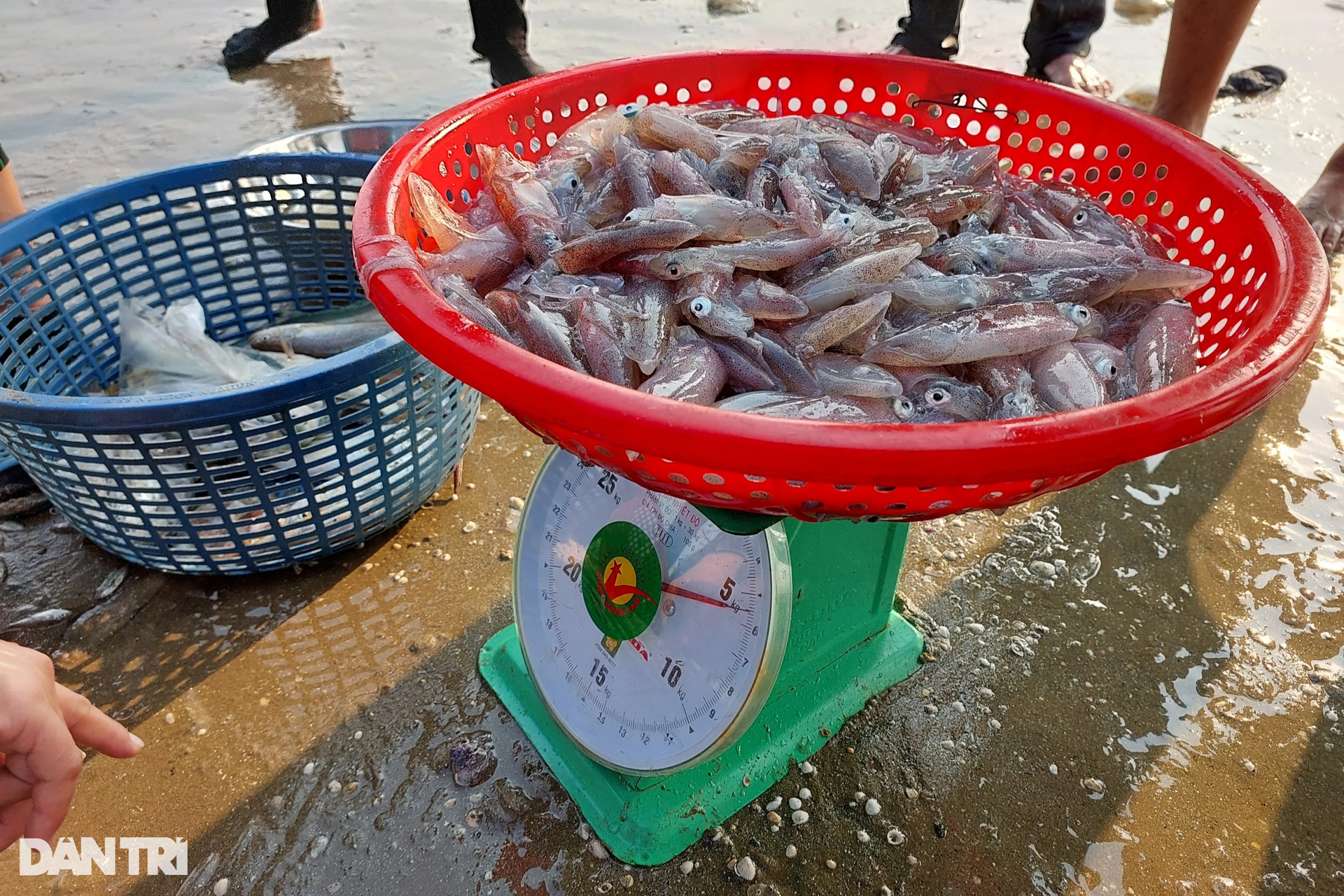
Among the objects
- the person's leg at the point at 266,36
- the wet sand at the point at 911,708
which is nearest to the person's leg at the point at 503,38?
the person's leg at the point at 266,36

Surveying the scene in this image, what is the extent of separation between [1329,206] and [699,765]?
3902 mm

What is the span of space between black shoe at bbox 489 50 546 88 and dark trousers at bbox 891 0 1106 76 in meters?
2.46

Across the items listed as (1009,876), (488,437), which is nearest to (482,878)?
(1009,876)

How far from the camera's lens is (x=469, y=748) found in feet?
6.58

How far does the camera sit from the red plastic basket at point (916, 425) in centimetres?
84

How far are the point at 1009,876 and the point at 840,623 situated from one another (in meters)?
0.65

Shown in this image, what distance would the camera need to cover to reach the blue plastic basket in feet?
6.40

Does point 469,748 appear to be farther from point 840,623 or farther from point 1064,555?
point 1064,555

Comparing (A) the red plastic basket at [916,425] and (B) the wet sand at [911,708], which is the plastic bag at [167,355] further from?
(A) the red plastic basket at [916,425]

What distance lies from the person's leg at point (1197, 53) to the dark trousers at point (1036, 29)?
177cm

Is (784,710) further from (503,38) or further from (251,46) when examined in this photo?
(251,46)

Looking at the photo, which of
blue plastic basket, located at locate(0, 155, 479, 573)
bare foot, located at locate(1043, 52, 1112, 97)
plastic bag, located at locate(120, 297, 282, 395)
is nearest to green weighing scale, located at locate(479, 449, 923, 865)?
A: blue plastic basket, located at locate(0, 155, 479, 573)

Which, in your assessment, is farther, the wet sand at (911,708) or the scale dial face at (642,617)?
the wet sand at (911,708)

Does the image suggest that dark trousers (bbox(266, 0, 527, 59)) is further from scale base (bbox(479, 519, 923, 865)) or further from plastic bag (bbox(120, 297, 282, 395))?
scale base (bbox(479, 519, 923, 865))
